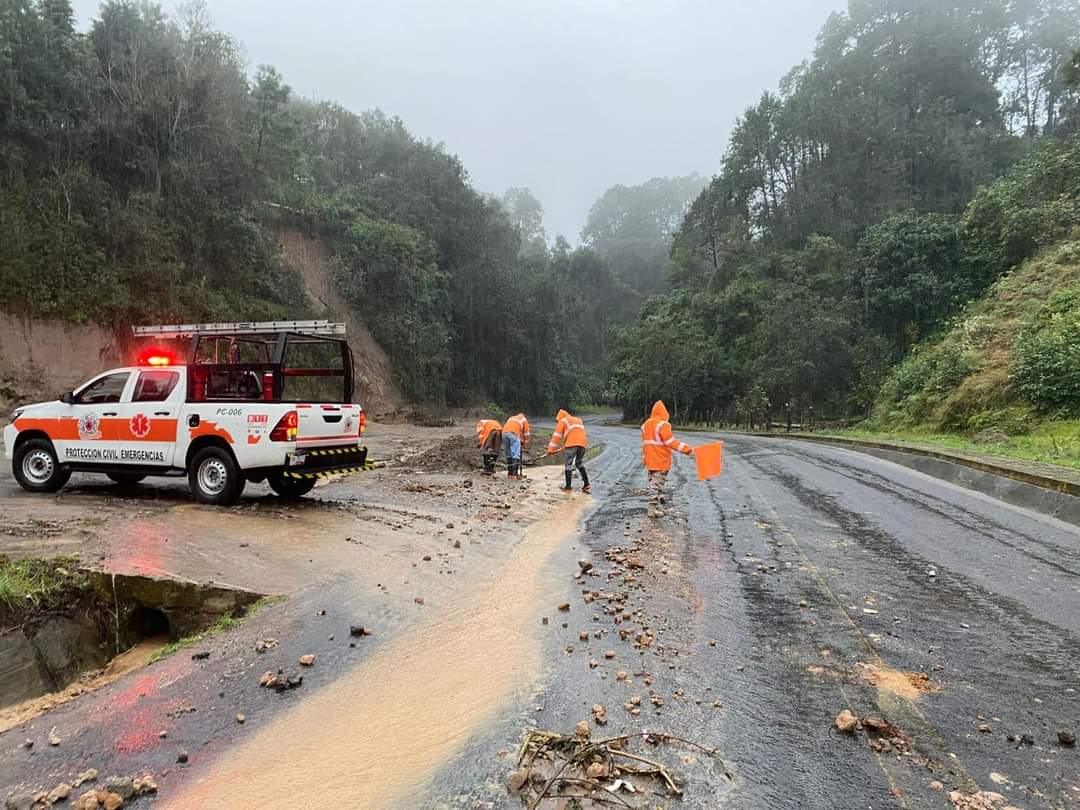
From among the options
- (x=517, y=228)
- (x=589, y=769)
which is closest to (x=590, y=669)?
(x=589, y=769)

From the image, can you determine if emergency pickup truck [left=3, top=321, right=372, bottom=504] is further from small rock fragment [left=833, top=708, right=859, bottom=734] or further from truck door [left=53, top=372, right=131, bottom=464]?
small rock fragment [left=833, top=708, right=859, bottom=734]

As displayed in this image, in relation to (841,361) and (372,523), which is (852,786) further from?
(841,361)

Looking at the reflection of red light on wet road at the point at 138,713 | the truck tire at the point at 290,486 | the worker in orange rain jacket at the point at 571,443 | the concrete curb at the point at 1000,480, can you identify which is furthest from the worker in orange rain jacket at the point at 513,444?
the reflection of red light on wet road at the point at 138,713

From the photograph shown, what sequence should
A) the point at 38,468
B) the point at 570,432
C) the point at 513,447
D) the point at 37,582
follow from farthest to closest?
the point at 513,447
the point at 570,432
the point at 38,468
the point at 37,582

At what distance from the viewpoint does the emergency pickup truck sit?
8.79 m

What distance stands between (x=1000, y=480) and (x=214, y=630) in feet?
42.0

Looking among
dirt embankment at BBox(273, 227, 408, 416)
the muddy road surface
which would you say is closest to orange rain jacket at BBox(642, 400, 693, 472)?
the muddy road surface

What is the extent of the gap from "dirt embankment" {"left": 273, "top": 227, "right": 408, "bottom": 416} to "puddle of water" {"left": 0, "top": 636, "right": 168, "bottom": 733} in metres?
28.6

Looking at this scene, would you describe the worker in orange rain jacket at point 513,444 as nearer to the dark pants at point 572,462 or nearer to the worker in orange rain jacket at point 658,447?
the dark pants at point 572,462

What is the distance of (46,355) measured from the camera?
21.4 meters

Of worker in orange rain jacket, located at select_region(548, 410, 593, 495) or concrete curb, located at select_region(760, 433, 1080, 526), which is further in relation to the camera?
worker in orange rain jacket, located at select_region(548, 410, 593, 495)

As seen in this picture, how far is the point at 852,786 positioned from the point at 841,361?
34.8m

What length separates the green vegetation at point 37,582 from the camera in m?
4.91

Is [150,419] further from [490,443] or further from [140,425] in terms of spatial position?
[490,443]
